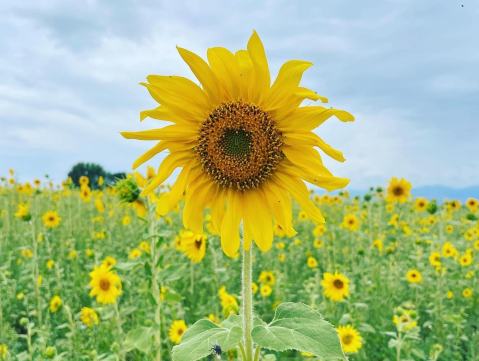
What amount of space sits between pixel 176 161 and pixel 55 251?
610 cm

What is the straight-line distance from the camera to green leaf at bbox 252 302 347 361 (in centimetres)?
128

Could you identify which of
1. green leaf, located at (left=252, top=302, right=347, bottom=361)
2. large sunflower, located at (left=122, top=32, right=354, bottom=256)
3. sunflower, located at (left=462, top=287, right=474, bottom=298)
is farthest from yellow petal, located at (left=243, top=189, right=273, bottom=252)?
sunflower, located at (left=462, top=287, right=474, bottom=298)

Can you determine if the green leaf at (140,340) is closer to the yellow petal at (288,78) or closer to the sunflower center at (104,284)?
the sunflower center at (104,284)

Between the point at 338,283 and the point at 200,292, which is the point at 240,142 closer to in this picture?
the point at 338,283

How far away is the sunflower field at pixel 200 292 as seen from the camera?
124 inches

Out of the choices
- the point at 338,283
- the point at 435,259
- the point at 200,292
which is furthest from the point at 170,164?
the point at 435,259

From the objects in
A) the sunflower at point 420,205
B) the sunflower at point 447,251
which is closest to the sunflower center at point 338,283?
the sunflower at point 447,251

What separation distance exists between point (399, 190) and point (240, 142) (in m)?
6.06

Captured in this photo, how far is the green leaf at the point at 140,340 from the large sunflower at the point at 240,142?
1.40 meters

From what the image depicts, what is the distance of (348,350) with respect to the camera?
10.8 feet

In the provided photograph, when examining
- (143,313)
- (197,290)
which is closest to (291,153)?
(143,313)

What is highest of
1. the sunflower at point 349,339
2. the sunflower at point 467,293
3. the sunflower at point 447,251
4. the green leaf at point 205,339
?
the green leaf at point 205,339

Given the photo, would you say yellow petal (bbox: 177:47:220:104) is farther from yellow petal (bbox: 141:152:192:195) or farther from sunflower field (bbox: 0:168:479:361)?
sunflower field (bbox: 0:168:479:361)

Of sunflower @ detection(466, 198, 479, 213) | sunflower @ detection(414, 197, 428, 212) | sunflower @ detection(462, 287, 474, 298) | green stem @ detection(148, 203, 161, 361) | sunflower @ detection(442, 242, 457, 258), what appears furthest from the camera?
sunflower @ detection(466, 198, 479, 213)
